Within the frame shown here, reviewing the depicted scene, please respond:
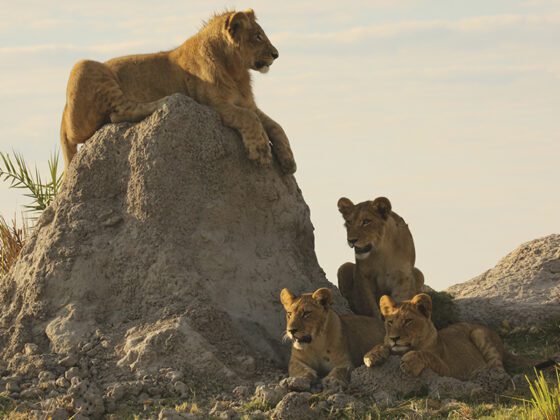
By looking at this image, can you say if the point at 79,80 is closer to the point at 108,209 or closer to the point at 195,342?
the point at 108,209

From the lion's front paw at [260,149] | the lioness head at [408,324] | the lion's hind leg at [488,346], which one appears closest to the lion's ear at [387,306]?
the lioness head at [408,324]

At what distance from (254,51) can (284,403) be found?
12.9ft

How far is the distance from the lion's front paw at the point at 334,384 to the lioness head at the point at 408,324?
0.55 m

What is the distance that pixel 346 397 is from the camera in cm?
1011

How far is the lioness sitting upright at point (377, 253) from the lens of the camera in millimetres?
12109

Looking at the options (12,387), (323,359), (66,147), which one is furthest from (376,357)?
(66,147)

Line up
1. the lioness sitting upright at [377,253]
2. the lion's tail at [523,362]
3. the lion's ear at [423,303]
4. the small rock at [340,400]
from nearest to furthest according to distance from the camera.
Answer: the small rock at [340,400], the lion's ear at [423,303], the lion's tail at [523,362], the lioness sitting upright at [377,253]

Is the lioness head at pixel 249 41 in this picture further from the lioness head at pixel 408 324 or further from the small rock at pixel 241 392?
the small rock at pixel 241 392

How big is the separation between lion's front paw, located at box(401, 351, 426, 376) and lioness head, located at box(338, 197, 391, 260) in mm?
1815

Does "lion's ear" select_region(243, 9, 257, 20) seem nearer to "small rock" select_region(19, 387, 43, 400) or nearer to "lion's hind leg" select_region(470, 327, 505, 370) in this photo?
"lion's hind leg" select_region(470, 327, 505, 370)

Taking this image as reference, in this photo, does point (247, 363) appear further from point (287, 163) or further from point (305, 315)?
point (287, 163)

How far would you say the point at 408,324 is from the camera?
10.7 meters

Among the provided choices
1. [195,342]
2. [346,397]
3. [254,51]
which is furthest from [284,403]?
[254,51]

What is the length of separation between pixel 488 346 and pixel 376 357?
1.45 m
